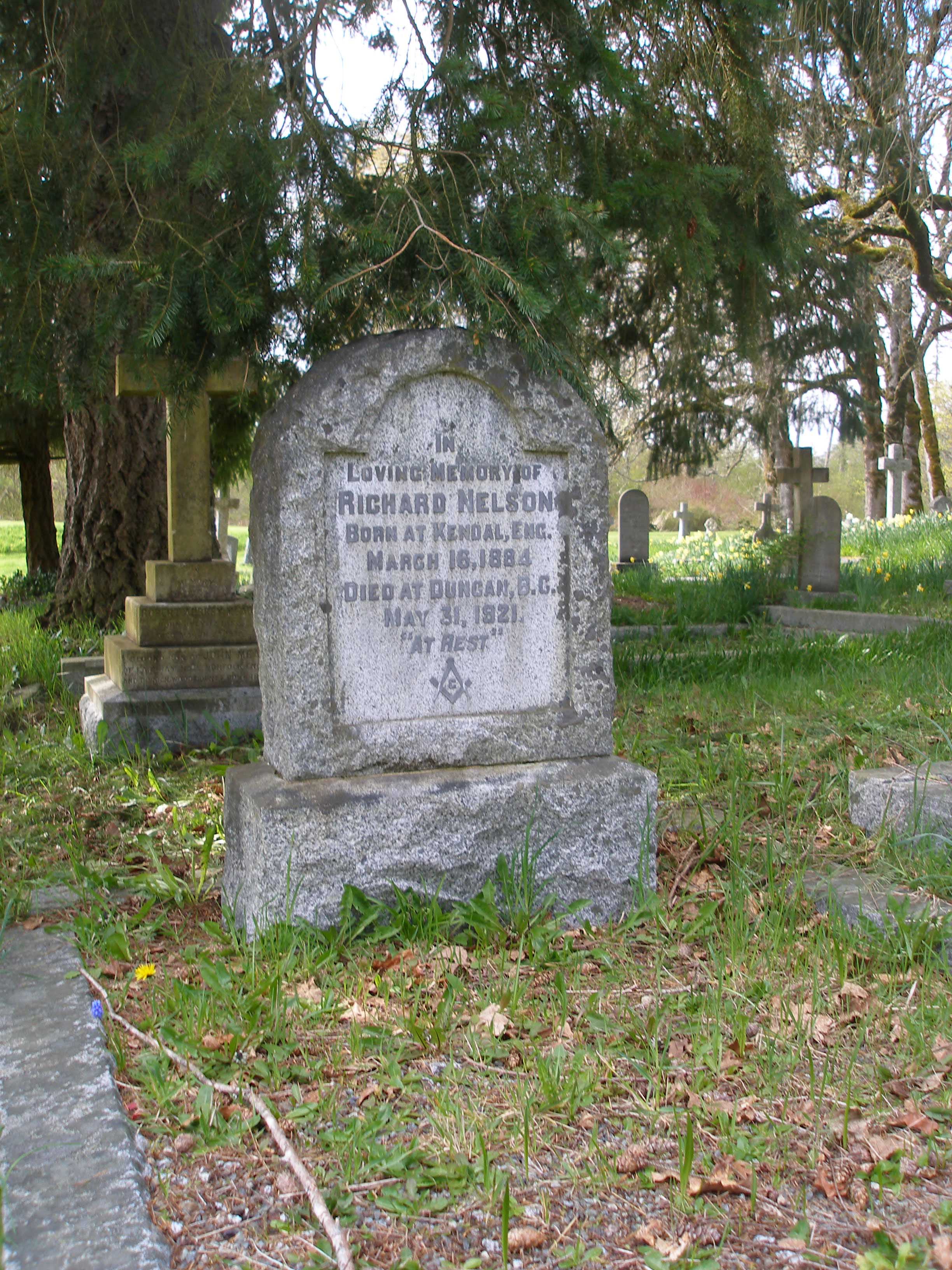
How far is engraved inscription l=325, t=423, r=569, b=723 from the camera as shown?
3258mm

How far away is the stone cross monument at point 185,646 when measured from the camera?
17.8 ft

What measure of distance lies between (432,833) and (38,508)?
11.9m

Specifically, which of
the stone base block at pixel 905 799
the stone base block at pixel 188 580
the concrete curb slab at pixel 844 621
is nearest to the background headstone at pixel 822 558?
the concrete curb slab at pixel 844 621

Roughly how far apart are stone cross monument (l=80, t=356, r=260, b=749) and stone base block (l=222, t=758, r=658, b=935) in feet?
7.12

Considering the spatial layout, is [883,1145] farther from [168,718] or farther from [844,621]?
[844,621]

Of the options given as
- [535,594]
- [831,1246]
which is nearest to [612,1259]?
[831,1246]

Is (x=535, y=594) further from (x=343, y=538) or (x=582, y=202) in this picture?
(x=582, y=202)

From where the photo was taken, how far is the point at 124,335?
4215 mm

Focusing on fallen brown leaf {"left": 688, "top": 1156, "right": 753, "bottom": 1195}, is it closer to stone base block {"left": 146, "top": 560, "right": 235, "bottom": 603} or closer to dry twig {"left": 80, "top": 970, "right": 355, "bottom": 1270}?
dry twig {"left": 80, "top": 970, "right": 355, "bottom": 1270}

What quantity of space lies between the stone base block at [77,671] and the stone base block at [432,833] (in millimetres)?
3384

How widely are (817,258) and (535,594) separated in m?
4.59

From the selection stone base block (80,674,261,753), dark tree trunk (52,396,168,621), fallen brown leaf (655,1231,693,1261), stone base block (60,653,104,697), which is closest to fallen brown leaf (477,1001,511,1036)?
fallen brown leaf (655,1231,693,1261)

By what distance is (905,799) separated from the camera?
3.57 m

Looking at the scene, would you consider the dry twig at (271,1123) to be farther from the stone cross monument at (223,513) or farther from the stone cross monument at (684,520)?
the stone cross monument at (684,520)
